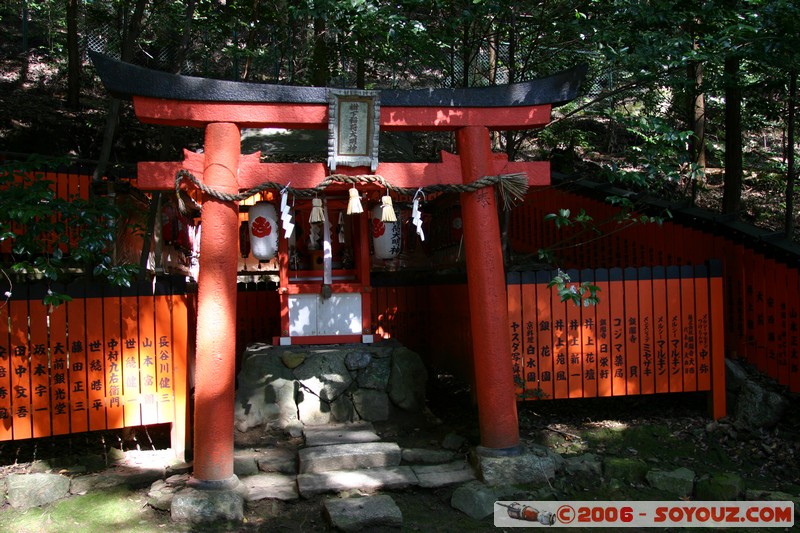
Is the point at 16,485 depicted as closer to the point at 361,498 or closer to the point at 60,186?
the point at 361,498

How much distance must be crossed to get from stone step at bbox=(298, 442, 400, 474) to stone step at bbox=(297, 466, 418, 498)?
0.25 feet

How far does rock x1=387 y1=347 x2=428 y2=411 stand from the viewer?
8047mm

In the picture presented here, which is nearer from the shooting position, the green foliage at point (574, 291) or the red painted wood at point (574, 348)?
the green foliage at point (574, 291)

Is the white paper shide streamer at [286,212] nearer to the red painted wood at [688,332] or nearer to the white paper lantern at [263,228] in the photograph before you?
the white paper lantern at [263,228]

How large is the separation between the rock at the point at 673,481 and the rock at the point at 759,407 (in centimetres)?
165

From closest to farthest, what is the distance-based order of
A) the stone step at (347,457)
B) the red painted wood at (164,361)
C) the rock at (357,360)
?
the stone step at (347,457) < the red painted wood at (164,361) < the rock at (357,360)

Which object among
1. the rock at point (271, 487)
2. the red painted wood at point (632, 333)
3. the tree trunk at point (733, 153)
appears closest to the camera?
the rock at point (271, 487)

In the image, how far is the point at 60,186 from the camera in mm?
9992

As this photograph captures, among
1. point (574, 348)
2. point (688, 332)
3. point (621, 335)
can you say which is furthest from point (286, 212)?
point (688, 332)

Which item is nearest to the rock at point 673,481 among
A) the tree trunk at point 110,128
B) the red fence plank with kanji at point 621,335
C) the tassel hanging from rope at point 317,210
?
the red fence plank with kanji at point 621,335

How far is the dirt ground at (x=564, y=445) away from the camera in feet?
19.0

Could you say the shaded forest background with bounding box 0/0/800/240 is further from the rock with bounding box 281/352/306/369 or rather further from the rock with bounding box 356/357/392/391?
the rock with bounding box 356/357/392/391

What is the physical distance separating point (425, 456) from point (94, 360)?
3.66 m

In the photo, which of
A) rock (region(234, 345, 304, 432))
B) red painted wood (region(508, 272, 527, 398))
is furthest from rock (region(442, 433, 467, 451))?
rock (region(234, 345, 304, 432))
